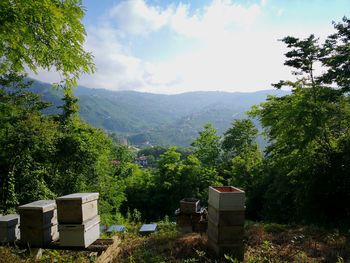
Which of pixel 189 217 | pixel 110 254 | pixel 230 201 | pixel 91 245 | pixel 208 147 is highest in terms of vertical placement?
pixel 230 201

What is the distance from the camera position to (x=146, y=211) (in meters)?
33.0

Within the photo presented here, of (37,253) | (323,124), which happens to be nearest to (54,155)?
(37,253)

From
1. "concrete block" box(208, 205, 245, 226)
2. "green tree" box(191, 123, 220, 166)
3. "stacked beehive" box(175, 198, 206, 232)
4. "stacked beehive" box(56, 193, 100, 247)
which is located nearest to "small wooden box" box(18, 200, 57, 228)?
"stacked beehive" box(56, 193, 100, 247)

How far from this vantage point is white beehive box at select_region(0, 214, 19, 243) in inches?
251

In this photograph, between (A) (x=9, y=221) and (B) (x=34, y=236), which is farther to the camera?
(A) (x=9, y=221)

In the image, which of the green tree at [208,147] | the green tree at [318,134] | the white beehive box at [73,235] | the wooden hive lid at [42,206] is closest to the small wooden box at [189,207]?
the white beehive box at [73,235]

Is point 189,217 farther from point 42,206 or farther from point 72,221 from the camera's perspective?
point 42,206

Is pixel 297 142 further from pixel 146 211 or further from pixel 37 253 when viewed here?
pixel 146 211

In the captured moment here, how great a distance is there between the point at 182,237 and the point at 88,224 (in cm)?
234

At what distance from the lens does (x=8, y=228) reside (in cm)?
644

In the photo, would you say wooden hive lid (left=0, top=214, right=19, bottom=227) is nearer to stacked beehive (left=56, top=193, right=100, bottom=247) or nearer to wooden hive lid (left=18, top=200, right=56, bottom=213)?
wooden hive lid (left=18, top=200, right=56, bottom=213)

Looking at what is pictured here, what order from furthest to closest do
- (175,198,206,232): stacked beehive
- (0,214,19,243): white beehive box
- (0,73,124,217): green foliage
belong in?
(0,73,124,217): green foliage
(175,198,206,232): stacked beehive
(0,214,19,243): white beehive box

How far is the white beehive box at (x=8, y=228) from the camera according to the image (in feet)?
20.9

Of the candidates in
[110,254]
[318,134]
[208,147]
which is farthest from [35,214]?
[208,147]
